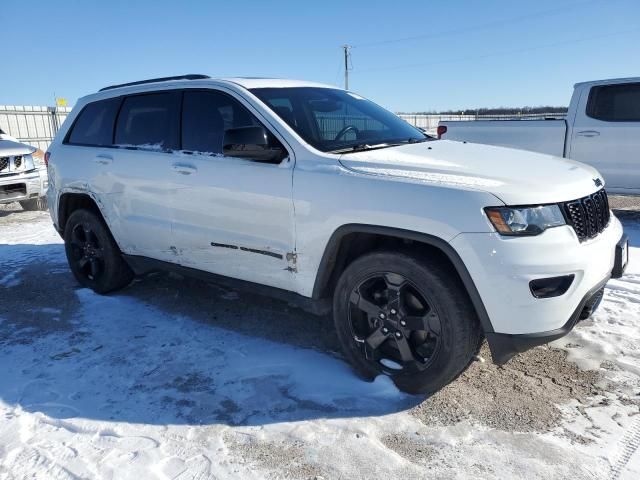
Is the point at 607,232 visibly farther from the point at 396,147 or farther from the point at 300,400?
the point at 300,400

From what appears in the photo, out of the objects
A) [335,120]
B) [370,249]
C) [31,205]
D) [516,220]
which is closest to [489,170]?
[516,220]

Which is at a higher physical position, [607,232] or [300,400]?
[607,232]

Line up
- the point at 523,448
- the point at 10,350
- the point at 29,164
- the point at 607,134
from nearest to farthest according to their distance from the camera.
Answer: the point at 523,448 < the point at 10,350 < the point at 607,134 < the point at 29,164

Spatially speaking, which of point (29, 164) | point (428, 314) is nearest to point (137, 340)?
point (428, 314)

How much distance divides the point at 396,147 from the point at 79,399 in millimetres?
2513

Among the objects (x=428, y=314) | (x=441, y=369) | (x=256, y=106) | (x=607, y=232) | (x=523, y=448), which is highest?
(x=256, y=106)

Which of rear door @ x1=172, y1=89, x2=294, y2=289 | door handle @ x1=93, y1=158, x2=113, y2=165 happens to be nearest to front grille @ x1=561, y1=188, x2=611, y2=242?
rear door @ x1=172, y1=89, x2=294, y2=289

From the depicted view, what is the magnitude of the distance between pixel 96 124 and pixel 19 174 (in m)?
5.02

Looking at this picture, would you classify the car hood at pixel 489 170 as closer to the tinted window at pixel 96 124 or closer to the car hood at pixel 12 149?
the tinted window at pixel 96 124

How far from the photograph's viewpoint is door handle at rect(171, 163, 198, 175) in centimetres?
373

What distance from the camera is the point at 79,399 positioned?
9.95 feet

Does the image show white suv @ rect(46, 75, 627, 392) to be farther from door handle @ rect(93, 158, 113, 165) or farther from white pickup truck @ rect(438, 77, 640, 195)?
white pickup truck @ rect(438, 77, 640, 195)

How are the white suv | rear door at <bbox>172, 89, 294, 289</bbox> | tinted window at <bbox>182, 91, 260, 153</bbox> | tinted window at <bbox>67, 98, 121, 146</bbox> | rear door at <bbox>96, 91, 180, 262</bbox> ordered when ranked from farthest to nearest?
tinted window at <bbox>67, 98, 121, 146</bbox>, rear door at <bbox>96, 91, 180, 262</bbox>, tinted window at <bbox>182, 91, 260, 153</bbox>, rear door at <bbox>172, 89, 294, 289</bbox>, the white suv

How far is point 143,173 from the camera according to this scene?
409 centimetres
